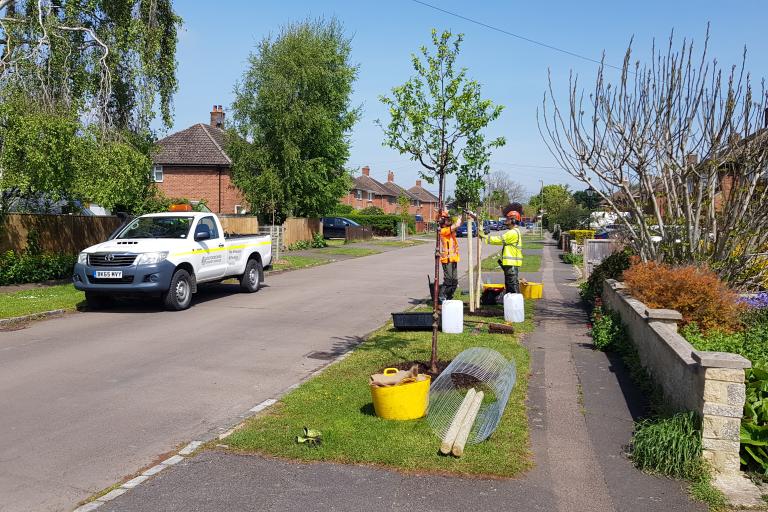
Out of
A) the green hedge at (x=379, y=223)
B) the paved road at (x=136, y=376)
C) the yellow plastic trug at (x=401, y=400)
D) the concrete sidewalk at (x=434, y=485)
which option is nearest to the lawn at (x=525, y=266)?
the paved road at (x=136, y=376)

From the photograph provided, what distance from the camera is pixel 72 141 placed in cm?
1384

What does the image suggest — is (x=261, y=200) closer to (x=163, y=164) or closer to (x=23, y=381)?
(x=163, y=164)

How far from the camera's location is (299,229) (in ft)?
106

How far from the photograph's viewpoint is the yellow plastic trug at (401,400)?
591 cm

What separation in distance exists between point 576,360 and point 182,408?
4989 millimetres

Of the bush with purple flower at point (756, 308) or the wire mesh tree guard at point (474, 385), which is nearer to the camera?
the wire mesh tree guard at point (474, 385)

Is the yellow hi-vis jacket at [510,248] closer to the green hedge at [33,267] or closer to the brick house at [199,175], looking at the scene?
the green hedge at [33,267]

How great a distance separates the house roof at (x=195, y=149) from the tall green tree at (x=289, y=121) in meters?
9.71

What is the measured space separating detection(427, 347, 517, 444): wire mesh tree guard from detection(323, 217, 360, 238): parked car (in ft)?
123

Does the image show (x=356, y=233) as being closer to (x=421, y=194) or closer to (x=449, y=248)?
(x=449, y=248)

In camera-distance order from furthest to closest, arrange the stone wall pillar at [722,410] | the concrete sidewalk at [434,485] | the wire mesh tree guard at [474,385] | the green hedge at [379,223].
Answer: the green hedge at [379,223] → the wire mesh tree guard at [474,385] → the stone wall pillar at [722,410] → the concrete sidewalk at [434,485]

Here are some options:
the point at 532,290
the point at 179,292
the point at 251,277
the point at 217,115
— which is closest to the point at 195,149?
the point at 217,115

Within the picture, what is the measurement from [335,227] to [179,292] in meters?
31.9

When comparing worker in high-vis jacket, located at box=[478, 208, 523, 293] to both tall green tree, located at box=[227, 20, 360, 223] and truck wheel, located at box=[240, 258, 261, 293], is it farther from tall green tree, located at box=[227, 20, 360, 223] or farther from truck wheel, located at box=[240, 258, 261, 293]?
tall green tree, located at box=[227, 20, 360, 223]
